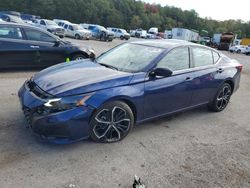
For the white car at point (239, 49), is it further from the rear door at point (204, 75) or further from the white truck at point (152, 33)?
the rear door at point (204, 75)

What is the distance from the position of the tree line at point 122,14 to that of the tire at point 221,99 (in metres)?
65.2

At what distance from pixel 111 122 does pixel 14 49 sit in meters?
4.95

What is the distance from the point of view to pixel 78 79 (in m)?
3.91

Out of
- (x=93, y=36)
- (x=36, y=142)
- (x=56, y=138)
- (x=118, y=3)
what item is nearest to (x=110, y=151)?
(x=56, y=138)

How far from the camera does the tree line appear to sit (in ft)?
211

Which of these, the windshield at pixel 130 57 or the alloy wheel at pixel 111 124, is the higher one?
the windshield at pixel 130 57

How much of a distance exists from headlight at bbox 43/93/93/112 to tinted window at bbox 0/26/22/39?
503cm


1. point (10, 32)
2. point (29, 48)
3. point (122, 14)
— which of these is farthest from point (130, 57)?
point (122, 14)

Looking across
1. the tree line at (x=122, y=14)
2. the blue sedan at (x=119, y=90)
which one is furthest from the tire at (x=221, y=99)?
the tree line at (x=122, y=14)

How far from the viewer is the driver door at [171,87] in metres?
4.31

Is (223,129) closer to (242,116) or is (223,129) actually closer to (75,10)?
(242,116)

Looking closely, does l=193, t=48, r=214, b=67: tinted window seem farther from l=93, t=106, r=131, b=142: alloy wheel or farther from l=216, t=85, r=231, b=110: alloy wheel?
l=93, t=106, r=131, b=142: alloy wheel

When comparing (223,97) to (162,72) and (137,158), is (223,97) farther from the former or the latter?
(137,158)

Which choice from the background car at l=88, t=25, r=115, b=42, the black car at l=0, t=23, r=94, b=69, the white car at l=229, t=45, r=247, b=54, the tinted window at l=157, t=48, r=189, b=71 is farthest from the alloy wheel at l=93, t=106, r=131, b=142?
the white car at l=229, t=45, r=247, b=54
